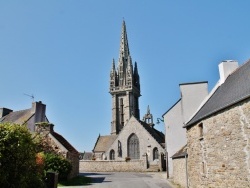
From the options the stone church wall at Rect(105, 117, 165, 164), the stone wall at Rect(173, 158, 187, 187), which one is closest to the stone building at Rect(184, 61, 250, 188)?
the stone wall at Rect(173, 158, 187, 187)

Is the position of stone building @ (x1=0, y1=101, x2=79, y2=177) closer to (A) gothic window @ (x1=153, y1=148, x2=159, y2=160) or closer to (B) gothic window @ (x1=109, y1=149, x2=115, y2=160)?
(A) gothic window @ (x1=153, y1=148, x2=159, y2=160)

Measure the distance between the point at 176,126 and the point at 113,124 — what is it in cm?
4965

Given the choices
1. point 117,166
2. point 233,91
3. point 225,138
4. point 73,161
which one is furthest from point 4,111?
point 225,138

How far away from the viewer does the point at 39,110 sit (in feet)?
100

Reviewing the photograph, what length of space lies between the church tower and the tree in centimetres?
6017

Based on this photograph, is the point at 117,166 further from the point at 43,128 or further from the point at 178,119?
the point at 43,128

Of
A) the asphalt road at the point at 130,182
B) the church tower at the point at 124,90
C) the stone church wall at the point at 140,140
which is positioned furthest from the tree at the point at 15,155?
the church tower at the point at 124,90

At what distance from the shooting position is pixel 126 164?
41.7 m

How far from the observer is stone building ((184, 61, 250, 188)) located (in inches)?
413

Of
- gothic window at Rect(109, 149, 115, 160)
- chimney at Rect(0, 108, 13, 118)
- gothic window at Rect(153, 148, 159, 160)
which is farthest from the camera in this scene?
gothic window at Rect(109, 149, 115, 160)

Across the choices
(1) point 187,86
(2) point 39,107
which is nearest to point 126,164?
(2) point 39,107

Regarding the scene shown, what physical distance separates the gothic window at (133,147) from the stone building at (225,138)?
37.0 metres

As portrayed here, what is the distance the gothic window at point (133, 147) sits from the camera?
5281 cm

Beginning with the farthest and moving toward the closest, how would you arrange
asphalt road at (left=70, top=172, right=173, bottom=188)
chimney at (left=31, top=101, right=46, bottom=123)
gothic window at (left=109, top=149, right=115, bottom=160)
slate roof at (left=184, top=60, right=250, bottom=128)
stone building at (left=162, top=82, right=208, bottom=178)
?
gothic window at (left=109, top=149, right=115, bottom=160), chimney at (left=31, top=101, right=46, bottom=123), stone building at (left=162, top=82, right=208, bottom=178), asphalt road at (left=70, top=172, right=173, bottom=188), slate roof at (left=184, top=60, right=250, bottom=128)
